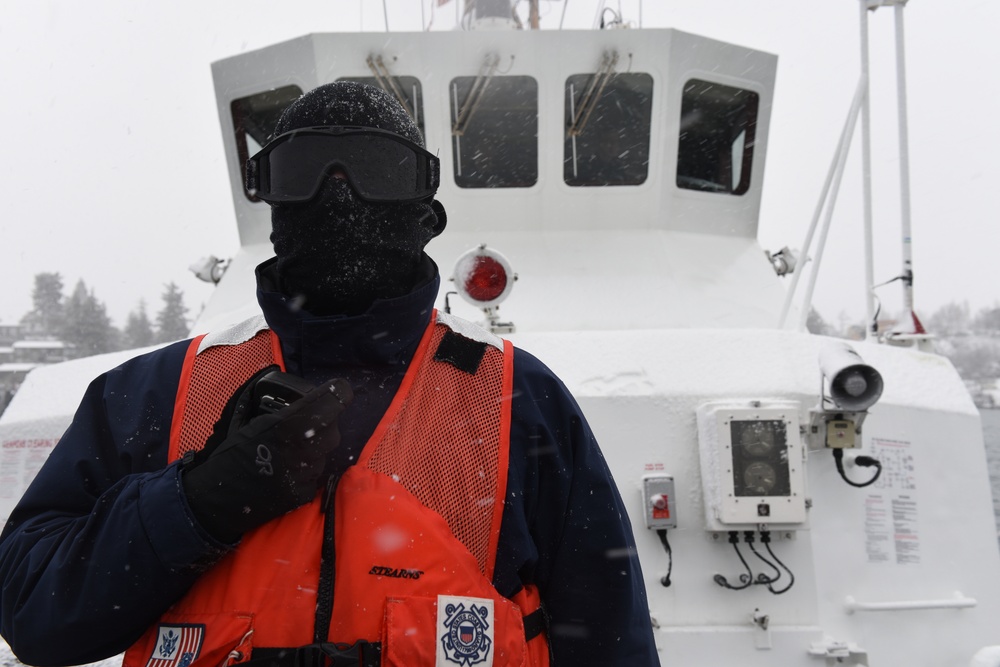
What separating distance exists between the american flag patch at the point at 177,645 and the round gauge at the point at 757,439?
75.8 inches

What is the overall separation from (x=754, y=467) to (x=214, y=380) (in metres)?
1.89

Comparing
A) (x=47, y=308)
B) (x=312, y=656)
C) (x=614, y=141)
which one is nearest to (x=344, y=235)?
(x=312, y=656)

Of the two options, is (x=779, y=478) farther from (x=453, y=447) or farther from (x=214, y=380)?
(x=214, y=380)

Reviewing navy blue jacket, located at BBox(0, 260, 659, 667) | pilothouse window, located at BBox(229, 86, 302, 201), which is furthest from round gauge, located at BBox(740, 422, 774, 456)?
pilothouse window, located at BBox(229, 86, 302, 201)

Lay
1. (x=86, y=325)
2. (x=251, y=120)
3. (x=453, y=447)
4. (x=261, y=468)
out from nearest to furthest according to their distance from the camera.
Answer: (x=261, y=468) → (x=453, y=447) → (x=251, y=120) → (x=86, y=325)

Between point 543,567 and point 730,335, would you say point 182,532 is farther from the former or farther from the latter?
point 730,335

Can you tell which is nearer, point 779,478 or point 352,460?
point 352,460

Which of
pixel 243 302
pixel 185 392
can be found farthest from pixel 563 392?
pixel 243 302

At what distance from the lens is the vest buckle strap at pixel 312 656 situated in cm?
121

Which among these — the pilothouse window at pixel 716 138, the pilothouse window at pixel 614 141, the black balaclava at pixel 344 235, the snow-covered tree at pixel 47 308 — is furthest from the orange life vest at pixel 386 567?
the snow-covered tree at pixel 47 308

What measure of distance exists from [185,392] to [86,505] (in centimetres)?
26

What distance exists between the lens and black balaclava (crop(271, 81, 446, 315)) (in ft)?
4.82

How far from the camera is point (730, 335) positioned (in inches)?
118

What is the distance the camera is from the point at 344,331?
141 centimetres
